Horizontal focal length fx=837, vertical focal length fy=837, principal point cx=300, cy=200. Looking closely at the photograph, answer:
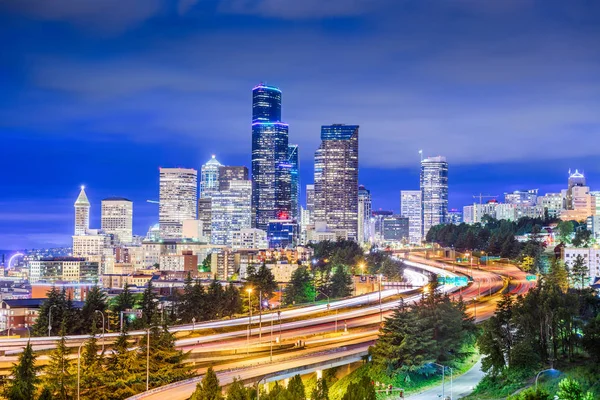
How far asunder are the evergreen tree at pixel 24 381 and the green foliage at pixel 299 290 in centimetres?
6929

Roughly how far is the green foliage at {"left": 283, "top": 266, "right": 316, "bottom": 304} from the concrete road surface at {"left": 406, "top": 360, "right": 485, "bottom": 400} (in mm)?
55601

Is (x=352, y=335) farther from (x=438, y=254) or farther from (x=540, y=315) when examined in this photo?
(x=438, y=254)

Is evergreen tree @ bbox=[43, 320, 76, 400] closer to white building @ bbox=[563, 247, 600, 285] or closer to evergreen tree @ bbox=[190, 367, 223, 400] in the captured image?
evergreen tree @ bbox=[190, 367, 223, 400]

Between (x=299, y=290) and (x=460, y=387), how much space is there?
62.6m

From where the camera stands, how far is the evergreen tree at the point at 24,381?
48.1 metres

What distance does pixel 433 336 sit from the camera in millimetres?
64250

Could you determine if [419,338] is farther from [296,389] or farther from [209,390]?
[209,390]

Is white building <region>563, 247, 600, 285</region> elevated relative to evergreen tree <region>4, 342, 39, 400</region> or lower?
elevated

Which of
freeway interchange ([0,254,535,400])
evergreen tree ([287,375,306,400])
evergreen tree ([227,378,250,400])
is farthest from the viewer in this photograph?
freeway interchange ([0,254,535,400])

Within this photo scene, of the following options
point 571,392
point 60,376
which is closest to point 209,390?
point 60,376

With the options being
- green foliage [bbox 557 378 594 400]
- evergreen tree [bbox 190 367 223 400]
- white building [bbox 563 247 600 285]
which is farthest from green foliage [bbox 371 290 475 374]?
white building [bbox 563 247 600 285]

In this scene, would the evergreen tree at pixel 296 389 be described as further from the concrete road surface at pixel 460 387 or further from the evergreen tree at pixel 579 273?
the evergreen tree at pixel 579 273

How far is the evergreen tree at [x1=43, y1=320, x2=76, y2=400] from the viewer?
4956cm

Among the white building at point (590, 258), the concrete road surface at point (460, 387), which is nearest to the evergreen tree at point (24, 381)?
the concrete road surface at point (460, 387)
